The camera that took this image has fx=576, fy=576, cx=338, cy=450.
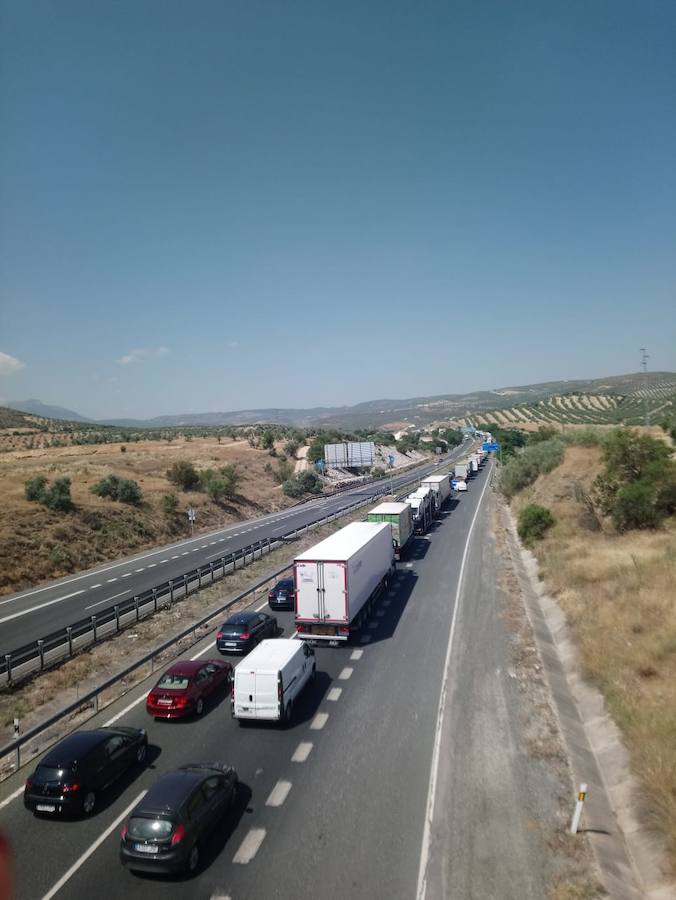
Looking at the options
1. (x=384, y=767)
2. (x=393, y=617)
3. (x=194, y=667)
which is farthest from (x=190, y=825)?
(x=393, y=617)

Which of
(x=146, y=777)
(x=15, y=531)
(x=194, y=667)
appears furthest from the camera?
(x=15, y=531)

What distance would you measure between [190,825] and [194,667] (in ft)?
22.0

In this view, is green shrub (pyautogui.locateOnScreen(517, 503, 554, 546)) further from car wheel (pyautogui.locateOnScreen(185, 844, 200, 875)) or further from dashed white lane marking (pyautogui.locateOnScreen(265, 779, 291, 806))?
car wheel (pyautogui.locateOnScreen(185, 844, 200, 875))

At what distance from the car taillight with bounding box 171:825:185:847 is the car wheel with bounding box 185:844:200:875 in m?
0.46

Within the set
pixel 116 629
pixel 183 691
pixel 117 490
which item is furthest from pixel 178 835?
pixel 117 490

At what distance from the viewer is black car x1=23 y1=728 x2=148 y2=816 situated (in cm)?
1144

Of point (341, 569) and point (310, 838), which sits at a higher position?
point (341, 569)

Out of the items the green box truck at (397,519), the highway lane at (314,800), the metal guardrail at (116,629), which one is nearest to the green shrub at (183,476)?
the metal guardrail at (116,629)

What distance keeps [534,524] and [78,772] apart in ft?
105

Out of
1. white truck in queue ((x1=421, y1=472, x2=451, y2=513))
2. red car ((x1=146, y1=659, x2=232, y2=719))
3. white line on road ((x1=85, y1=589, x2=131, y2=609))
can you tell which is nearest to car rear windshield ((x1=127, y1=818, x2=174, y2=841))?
red car ((x1=146, y1=659, x2=232, y2=719))

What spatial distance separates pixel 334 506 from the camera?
64.0 m

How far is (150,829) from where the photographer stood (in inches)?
391

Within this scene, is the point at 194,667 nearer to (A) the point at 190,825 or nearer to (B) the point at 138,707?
(B) the point at 138,707

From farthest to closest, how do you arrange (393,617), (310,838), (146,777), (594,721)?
(393,617)
(594,721)
(146,777)
(310,838)
